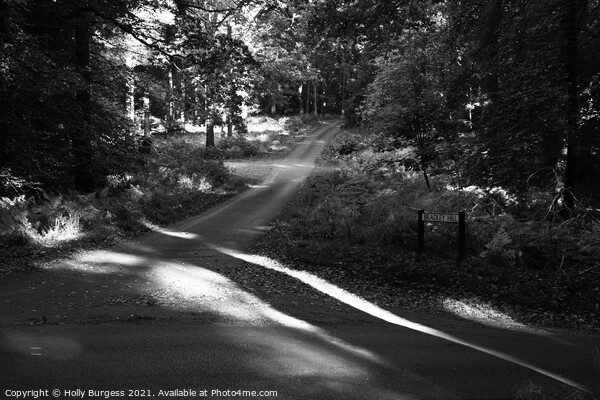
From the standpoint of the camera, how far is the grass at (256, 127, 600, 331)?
7855 mm

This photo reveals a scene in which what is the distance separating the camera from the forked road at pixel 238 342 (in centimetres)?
450

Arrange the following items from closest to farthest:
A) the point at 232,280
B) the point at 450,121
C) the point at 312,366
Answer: the point at 312,366 → the point at 232,280 → the point at 450,121

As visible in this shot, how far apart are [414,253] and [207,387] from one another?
636cm

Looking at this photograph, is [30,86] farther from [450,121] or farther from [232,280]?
[450,121]

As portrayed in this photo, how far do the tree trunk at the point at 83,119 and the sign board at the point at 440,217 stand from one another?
32.4ft

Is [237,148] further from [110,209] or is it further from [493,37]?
[493,37]

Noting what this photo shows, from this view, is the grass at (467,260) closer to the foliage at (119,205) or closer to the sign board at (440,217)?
the sign board at (440,217)

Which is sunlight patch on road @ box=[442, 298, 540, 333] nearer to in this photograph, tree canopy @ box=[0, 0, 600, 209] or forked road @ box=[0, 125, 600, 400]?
forked road @ box=[0, 125, 600, 400]

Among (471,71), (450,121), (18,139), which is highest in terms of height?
(471,71)

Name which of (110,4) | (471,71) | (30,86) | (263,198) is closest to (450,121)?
(471,71)

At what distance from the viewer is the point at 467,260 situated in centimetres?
908

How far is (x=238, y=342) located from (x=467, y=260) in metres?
5.44

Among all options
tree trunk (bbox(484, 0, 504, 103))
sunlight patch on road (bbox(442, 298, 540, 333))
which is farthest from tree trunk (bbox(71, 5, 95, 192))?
sunlight patch on road (bbox(442, 298, 540, 333))

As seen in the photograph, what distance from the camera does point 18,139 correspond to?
11.0 m
